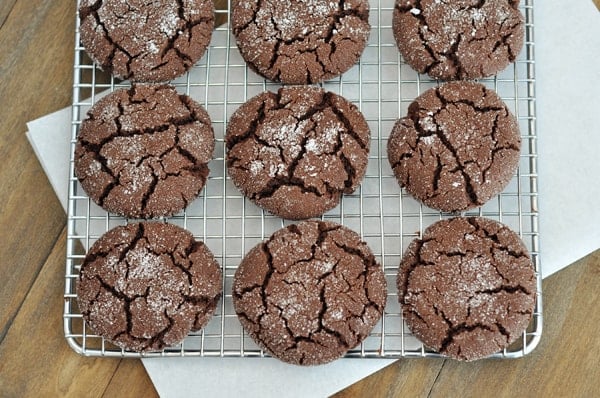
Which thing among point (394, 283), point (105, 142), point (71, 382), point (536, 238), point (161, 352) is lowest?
point (71, 382)

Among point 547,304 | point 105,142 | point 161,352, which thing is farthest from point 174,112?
point 547,304

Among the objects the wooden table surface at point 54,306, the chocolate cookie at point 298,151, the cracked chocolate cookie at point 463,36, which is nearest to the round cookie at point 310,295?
the chocolate cookie at point 298,151

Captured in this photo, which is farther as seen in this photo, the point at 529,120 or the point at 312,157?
the point at 529,120

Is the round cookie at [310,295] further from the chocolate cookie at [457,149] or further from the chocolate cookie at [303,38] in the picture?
the chocolate cookie at [303,38]

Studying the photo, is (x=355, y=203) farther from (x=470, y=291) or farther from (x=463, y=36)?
(x=463, y=36)

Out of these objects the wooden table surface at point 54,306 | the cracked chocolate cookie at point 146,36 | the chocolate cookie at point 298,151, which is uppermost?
the cracked chocolate cookie at point 146,36

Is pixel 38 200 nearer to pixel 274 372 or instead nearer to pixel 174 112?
pixel 174 112
